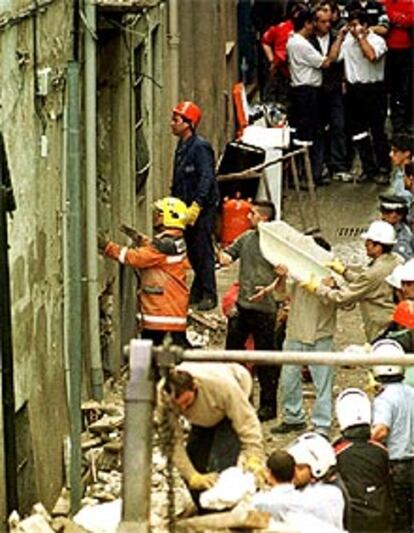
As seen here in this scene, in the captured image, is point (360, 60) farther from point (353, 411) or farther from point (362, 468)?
point (362, 468)

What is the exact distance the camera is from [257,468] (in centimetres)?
912

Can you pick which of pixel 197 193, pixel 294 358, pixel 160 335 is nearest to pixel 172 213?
pixel 160 335

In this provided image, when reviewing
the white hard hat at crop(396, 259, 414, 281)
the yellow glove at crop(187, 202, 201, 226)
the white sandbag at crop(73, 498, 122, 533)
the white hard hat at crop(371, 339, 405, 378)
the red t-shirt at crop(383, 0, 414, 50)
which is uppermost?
the red t-shirt at crop(383, 0, 414, 50)

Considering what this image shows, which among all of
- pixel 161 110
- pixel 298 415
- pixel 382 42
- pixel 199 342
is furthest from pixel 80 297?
pixel 382 42

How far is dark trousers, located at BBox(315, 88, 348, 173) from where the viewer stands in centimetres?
2317

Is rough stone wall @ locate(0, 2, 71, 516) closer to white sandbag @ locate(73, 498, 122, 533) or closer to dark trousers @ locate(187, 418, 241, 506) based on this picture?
white sandbag @ locate(73, 498, 122, 533)

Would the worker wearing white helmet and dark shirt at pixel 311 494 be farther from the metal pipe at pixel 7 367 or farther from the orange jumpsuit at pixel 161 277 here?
the orange jumpsuit at pixel 161 277

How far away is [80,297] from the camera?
1388cm

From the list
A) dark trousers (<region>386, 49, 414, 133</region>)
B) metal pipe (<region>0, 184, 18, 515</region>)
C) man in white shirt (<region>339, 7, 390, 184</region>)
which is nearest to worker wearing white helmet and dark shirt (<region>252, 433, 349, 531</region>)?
metal pipe (<region>0, 184, 18, 515</region>)

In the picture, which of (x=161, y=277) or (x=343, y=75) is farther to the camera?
(x=343, y=75)

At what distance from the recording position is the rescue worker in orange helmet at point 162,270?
15133 mm

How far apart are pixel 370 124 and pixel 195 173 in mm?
5645

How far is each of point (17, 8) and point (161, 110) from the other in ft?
26.2

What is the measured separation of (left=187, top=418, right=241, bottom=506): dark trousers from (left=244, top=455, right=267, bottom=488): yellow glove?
0.67 m
